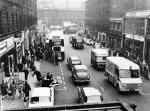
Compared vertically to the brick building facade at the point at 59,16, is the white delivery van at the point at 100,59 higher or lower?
lower

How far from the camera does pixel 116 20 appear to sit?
50.8 metres

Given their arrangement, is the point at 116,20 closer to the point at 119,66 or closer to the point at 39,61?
the point at 39,61

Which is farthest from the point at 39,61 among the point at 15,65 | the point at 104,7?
the point at 104,7

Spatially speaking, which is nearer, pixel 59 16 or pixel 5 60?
pixel 5 60

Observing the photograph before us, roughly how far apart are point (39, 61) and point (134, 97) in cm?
1987

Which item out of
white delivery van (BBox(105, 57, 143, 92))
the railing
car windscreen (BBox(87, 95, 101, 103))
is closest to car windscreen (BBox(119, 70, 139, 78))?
white delivery van (BBox(105, 57, 143, 92))

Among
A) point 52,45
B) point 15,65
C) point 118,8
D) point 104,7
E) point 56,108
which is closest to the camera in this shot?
point 56,108

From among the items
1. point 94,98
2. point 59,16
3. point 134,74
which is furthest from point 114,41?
point 59,16

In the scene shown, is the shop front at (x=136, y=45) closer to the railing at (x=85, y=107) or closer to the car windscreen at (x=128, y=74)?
the car windscreen at (x=128, y=74)

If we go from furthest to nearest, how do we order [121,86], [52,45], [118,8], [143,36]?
1. [118,8]
2. [52,45]
3. [143,36]
4. [121,86]

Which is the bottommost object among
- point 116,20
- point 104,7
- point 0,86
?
point 0,86

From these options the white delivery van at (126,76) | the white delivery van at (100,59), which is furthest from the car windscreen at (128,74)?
the white delivery van at (100,59)

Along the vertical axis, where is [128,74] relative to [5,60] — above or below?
below

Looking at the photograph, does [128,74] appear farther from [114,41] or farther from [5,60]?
[114,41]
